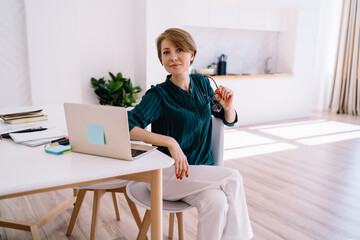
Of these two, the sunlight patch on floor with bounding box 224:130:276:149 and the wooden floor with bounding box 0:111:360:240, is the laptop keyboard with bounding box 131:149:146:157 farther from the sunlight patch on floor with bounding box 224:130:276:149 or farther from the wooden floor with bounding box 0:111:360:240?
the sunlight patch on floor with bounding box 224:130:276:149

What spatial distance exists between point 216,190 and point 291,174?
192cm

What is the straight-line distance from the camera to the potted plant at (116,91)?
3.83 metres

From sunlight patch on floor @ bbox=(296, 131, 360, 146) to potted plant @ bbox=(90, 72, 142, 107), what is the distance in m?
2.24

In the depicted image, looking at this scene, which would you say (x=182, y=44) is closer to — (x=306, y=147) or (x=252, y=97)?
(x=306, y=147)

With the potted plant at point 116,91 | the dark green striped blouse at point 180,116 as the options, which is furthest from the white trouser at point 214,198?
the potted plant at point 116,91

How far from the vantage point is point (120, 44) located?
4.26 m

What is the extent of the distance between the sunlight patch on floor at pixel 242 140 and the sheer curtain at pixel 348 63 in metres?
2.75

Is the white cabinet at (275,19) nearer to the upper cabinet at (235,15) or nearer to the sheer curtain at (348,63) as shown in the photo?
the upper cabinet at (235,15)

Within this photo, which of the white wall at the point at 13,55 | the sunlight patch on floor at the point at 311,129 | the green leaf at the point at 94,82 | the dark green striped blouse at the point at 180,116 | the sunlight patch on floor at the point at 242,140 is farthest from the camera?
the sunlight patch on floor at the point at 311,129

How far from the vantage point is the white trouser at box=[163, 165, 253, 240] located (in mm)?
1332

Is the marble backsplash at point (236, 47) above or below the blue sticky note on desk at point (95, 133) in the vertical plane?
above

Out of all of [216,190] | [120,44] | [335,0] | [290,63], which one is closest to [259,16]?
[290,63]

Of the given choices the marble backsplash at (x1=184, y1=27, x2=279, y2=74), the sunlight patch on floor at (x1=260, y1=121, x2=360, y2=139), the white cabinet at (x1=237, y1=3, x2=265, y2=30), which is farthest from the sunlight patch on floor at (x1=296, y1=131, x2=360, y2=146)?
the white cabinet at (x1=237, y1=3, x2=265, y2=30)

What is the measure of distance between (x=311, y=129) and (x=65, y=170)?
4467 mm
